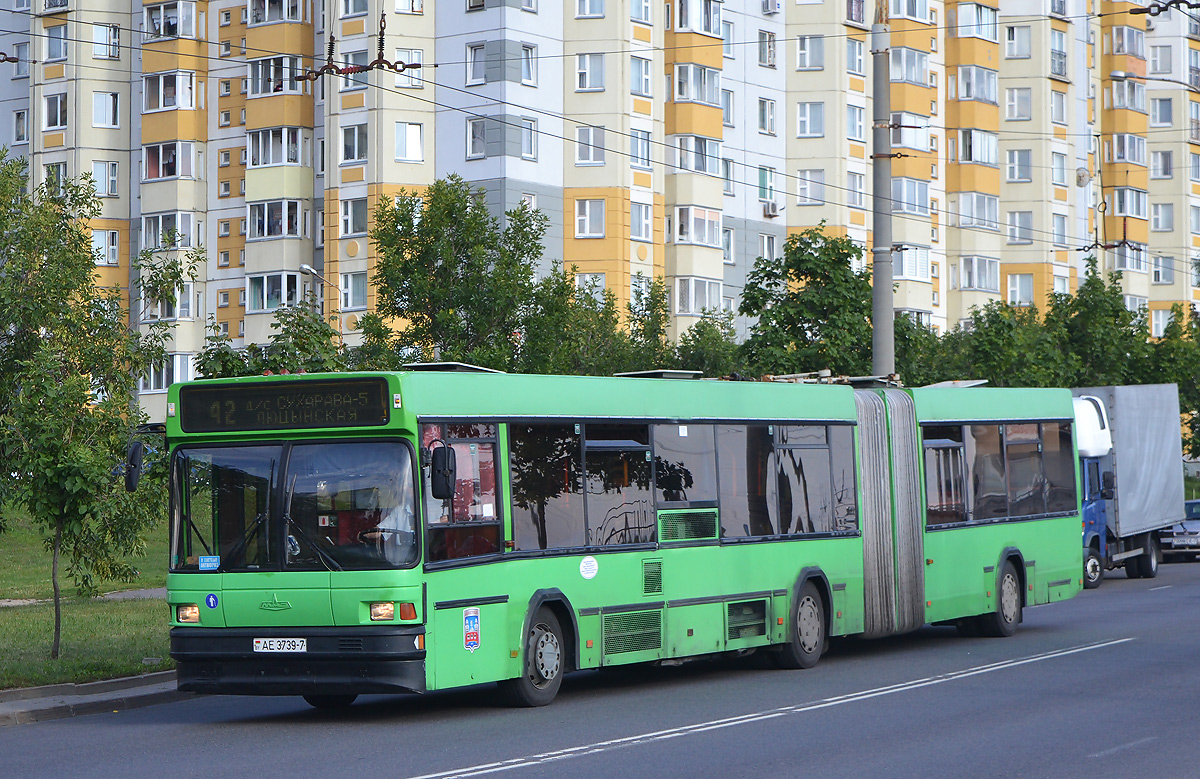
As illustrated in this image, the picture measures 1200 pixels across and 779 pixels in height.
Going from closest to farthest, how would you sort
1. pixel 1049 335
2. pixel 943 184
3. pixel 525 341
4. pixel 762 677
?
pixel 762 677 → pixel 525 341 → pixel 1049 335 → pixel 943 184

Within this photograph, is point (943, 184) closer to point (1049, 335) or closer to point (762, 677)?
point (1049, 335)

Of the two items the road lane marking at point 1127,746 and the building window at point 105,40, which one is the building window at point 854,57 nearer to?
the building window at point 105,40

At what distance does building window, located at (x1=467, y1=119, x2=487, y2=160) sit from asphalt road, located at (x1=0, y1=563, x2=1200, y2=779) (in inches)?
1475

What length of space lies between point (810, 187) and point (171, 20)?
76.9 feet

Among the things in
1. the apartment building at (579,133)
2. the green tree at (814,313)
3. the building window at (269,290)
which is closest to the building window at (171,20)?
the apartment building at (579,133)

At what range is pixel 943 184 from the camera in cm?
7100

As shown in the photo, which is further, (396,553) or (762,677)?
(762,677)

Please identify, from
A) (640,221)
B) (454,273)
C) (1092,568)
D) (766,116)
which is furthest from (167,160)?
(1092,568)

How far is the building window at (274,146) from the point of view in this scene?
2351 inches

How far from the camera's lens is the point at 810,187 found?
6600cm

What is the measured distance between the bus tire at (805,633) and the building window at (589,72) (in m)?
39.8

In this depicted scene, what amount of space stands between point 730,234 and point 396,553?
51.1 metres

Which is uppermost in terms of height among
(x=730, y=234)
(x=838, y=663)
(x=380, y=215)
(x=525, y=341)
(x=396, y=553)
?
(x=730, y=234)

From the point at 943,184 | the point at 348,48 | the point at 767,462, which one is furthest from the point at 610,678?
the point at 943,184
